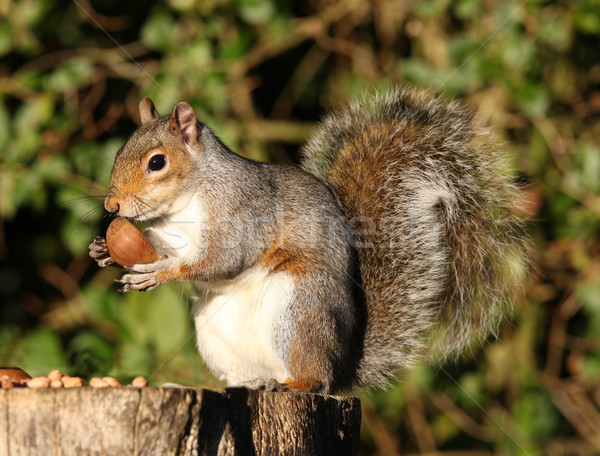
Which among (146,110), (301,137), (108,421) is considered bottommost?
(108,421)

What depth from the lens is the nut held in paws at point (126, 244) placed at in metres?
1.25

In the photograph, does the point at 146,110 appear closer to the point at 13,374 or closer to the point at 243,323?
the point at 243,323

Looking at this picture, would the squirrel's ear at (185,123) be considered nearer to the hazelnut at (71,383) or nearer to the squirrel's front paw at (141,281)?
the squirrel's front paw at (141,281)

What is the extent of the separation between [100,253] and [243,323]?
30 centimetres

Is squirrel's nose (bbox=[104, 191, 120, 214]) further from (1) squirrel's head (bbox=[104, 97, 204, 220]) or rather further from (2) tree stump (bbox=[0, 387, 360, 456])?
(2) tree stump (bbox=[0, 387, 360, 456])

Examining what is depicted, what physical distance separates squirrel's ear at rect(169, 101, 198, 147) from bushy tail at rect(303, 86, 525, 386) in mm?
293

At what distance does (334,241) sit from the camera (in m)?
1.30

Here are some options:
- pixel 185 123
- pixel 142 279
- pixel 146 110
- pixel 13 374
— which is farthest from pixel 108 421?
pixel 146 110

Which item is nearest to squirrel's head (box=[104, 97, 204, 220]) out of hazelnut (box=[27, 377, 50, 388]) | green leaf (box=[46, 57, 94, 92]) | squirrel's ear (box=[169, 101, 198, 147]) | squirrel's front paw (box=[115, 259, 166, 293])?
squirrel's ear (box=[169, 101, 198, 147])

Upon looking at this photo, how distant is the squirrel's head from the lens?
51.1 inches

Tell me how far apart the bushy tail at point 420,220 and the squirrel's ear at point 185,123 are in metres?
0.29

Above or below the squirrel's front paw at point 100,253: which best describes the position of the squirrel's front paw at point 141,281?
below

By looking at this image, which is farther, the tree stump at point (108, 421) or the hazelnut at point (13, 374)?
the hazelnut at point (13, 374)

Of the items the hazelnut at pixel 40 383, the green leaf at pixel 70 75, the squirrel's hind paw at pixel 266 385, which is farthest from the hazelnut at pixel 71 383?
the green leaf at pixel 70 75
